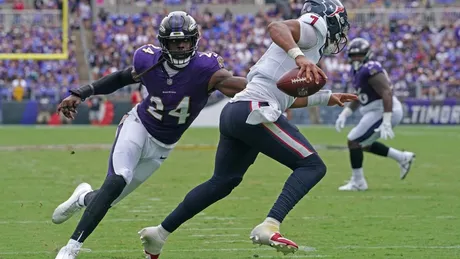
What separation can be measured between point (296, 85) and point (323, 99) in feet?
1.92

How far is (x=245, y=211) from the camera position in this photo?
8.60 metres

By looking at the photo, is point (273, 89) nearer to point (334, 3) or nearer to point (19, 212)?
point (334, 3)

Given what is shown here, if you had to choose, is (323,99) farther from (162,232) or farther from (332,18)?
(162,232)

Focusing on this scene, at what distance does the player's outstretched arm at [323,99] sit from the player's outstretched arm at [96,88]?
112 cm

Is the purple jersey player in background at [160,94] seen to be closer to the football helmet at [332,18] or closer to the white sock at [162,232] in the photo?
the white sock at [162,232]

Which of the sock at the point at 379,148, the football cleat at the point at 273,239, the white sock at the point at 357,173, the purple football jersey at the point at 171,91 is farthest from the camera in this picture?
the sock at the point at 379,148

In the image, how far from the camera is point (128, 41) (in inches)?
1238

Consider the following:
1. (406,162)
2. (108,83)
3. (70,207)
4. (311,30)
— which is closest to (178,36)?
(108,83)

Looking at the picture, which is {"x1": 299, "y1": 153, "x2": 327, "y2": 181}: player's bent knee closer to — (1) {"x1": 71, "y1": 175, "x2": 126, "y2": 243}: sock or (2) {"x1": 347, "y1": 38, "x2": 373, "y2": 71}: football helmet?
(1) {"x1": 71, "y1": 175, "x2": 126, "y2": 243}: sock

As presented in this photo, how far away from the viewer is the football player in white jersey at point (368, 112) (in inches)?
422

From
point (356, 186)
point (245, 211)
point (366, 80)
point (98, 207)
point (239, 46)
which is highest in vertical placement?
point (98, 207)

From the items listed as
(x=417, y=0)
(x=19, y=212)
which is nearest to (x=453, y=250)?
(x=19, y=212)

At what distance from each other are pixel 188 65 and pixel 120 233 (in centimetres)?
185

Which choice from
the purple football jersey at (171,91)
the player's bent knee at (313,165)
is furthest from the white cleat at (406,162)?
the player's bent knee at (313,165)
